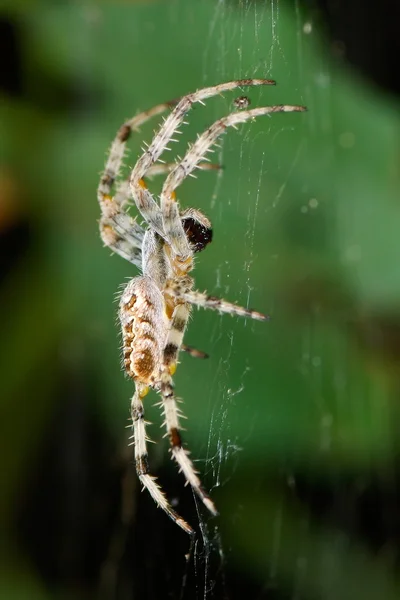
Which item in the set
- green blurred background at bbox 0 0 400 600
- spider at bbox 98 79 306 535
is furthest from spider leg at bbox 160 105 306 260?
green blurred background at bbox 0 0 400 600

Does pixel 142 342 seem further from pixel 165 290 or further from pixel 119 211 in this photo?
pixel 119 211

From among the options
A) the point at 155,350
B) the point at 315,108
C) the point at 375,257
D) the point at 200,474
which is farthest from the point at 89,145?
the point at 200,474

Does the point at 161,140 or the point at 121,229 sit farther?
the point at 121,229

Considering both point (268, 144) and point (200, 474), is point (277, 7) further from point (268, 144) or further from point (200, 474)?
point (200, 474)

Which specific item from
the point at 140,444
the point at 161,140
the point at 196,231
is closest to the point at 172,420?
the point at 140,444

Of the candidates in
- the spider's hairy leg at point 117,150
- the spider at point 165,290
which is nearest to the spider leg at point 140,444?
the spider at point 165,290

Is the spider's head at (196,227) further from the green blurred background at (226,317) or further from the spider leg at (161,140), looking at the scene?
the green blurred background at (226,317)

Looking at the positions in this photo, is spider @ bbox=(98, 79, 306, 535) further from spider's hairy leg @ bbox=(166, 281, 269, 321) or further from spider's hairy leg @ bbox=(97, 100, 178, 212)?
spider's hairy leg @ bbox=(97, 100, 178, 212)
